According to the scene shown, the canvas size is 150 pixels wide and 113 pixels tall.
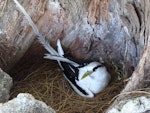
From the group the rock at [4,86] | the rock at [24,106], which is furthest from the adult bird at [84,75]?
the rock at [24,106]

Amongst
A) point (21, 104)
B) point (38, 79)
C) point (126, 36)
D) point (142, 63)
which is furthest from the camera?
point (38, 79)

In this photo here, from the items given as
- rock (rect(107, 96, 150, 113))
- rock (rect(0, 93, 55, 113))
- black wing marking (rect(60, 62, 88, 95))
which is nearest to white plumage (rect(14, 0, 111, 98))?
black wing marking (rect(60, 62, 88, 95))

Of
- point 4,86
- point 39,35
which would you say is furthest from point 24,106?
point 39,35

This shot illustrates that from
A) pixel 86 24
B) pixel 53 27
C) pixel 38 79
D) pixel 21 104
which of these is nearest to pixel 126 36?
pixel 86 24

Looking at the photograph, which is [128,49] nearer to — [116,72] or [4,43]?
[116,72]

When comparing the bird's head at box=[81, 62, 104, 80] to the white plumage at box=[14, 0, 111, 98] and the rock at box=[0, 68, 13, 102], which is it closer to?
the white plumage at box=[14, 0, 111, 98]

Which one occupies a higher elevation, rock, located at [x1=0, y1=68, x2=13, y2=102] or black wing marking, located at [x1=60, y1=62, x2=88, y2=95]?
rock, located at [x1=0, y1=68, x2=13, y2=102]
